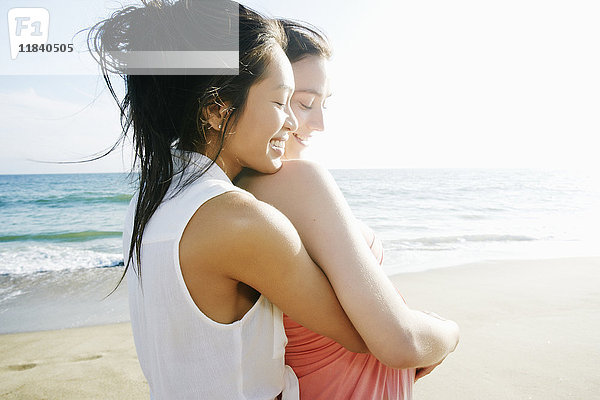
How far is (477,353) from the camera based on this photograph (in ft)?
10.9

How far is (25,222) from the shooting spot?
14555mm

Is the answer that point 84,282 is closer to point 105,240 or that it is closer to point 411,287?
point 411,287

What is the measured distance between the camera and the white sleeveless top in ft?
3.37

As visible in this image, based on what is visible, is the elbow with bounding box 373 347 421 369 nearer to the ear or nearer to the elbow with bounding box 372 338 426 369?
the elbow with bounding box 372 338 426 369

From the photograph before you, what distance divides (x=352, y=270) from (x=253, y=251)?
0.99 feet

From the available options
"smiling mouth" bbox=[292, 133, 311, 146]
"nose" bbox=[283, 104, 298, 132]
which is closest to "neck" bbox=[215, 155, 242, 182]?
"nose" bbox=[283, 104, 298, 132]

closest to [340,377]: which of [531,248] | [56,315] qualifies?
[56,315]

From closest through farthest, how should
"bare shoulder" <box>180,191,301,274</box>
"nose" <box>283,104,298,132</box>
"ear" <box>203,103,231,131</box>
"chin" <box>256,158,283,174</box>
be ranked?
1. "bare shoulder" <box>180,191,301,274</box>
2. "ear" <box>203,103,231,131</box>
3. "chin" <box>256,158,283,174</box>
4. "nose" <box>283,104,298,132</box>

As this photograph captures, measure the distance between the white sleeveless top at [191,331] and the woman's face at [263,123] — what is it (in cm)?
19

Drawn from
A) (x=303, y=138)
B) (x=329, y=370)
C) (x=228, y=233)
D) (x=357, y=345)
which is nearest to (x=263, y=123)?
(x=228, y=233)

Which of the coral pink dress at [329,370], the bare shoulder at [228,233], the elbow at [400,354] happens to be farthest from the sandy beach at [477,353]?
the bare shoulder at [228,233]

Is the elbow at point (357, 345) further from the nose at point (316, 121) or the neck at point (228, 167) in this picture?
the nose at point (316, 121)

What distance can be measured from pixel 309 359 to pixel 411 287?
4.36 meters

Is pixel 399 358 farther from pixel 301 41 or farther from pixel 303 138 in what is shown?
pixel 301 41
